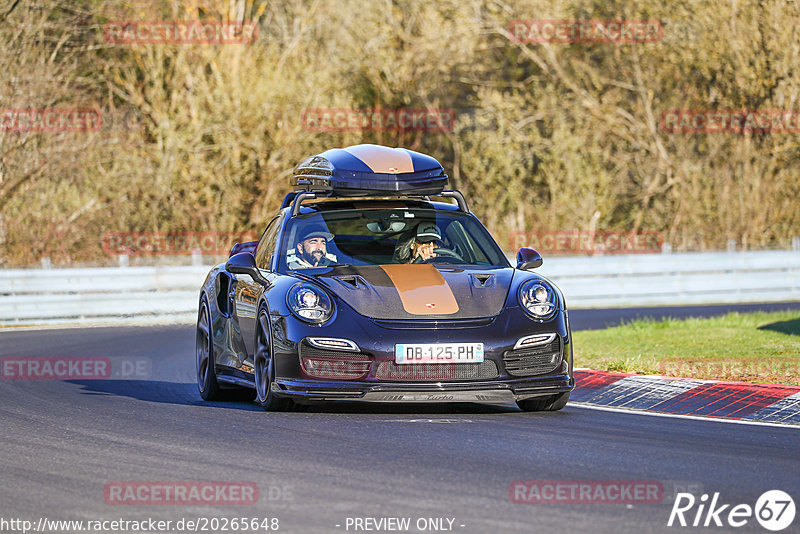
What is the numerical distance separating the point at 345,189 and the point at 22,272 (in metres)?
13.5

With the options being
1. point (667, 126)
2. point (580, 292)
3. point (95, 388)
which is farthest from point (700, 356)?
point (667, 126)

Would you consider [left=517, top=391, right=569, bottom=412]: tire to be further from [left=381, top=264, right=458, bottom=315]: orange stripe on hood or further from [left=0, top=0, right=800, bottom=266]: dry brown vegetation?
[left=0, top=0, right=800, bottom=266]: dry brown vegetation

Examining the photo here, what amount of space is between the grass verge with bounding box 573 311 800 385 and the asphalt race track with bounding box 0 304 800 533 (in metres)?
2.08

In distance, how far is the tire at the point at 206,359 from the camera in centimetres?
1065

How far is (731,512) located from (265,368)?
170 inches

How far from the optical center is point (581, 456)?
7133mm

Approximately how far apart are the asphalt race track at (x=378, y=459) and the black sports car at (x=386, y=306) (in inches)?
10.3

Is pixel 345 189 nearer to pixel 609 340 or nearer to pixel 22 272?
pixel 609 340

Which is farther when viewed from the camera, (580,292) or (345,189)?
(580,292)

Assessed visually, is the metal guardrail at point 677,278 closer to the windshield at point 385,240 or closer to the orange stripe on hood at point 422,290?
the windshield at point 385,240

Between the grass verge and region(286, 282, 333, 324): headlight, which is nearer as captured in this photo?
region(286, 282, 333, 324): headlight

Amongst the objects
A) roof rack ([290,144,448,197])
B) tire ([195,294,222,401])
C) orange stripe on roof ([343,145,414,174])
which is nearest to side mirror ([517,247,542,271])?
roof rack ([290,144,448,197])

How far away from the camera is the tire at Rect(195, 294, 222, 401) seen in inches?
419

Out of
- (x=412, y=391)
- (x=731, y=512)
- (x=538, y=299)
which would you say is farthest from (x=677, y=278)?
(x=731, y=512)
